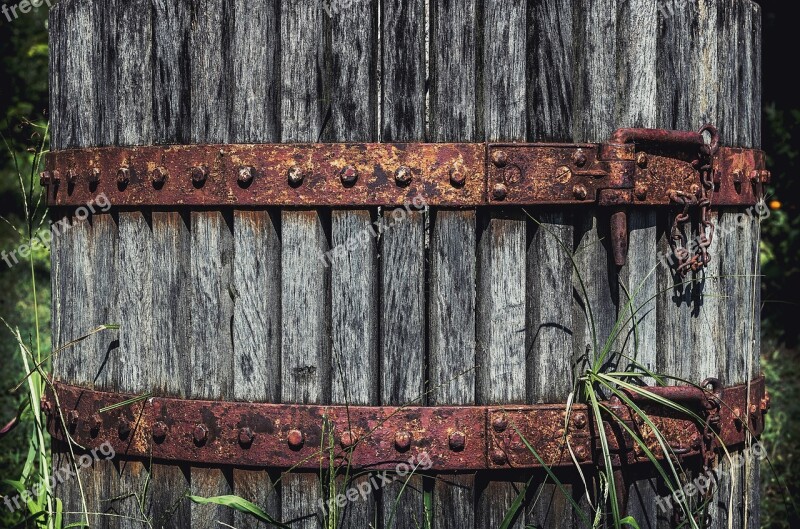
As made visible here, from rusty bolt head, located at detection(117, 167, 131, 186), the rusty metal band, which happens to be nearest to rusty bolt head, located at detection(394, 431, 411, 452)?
the rusty metal band

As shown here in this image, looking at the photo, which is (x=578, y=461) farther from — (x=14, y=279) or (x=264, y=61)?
(x=14, y=279)

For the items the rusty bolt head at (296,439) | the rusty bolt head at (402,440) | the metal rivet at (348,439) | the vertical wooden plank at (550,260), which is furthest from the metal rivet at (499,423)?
the rusty bolt head at (296,439)

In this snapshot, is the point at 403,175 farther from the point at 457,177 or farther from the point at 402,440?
the point at 402,440

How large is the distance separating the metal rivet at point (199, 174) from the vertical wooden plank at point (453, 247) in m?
0.62

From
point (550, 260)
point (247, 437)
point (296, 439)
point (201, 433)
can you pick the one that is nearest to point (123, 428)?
point (201, 433)

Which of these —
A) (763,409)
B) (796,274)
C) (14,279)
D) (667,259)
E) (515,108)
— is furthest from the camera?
(14,279)

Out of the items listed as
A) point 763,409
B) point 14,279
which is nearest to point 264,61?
point 763,409

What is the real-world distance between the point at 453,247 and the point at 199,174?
2.35 feet

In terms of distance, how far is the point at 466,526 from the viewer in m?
2.56

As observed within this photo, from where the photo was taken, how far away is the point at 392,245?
8.27 ft

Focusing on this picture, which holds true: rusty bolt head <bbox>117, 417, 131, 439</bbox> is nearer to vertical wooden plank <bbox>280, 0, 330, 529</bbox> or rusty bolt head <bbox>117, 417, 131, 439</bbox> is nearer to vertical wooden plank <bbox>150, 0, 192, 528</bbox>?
vertical wooden plank <bbox>150, 0, 192, 528</bbox>

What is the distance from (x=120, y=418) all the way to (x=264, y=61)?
42.7 inches

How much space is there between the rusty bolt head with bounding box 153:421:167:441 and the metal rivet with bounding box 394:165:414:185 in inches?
37.2

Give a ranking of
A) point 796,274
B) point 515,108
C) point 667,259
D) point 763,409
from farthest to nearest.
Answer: point 796,274
point 763,409
point 667,259
point 515,108
